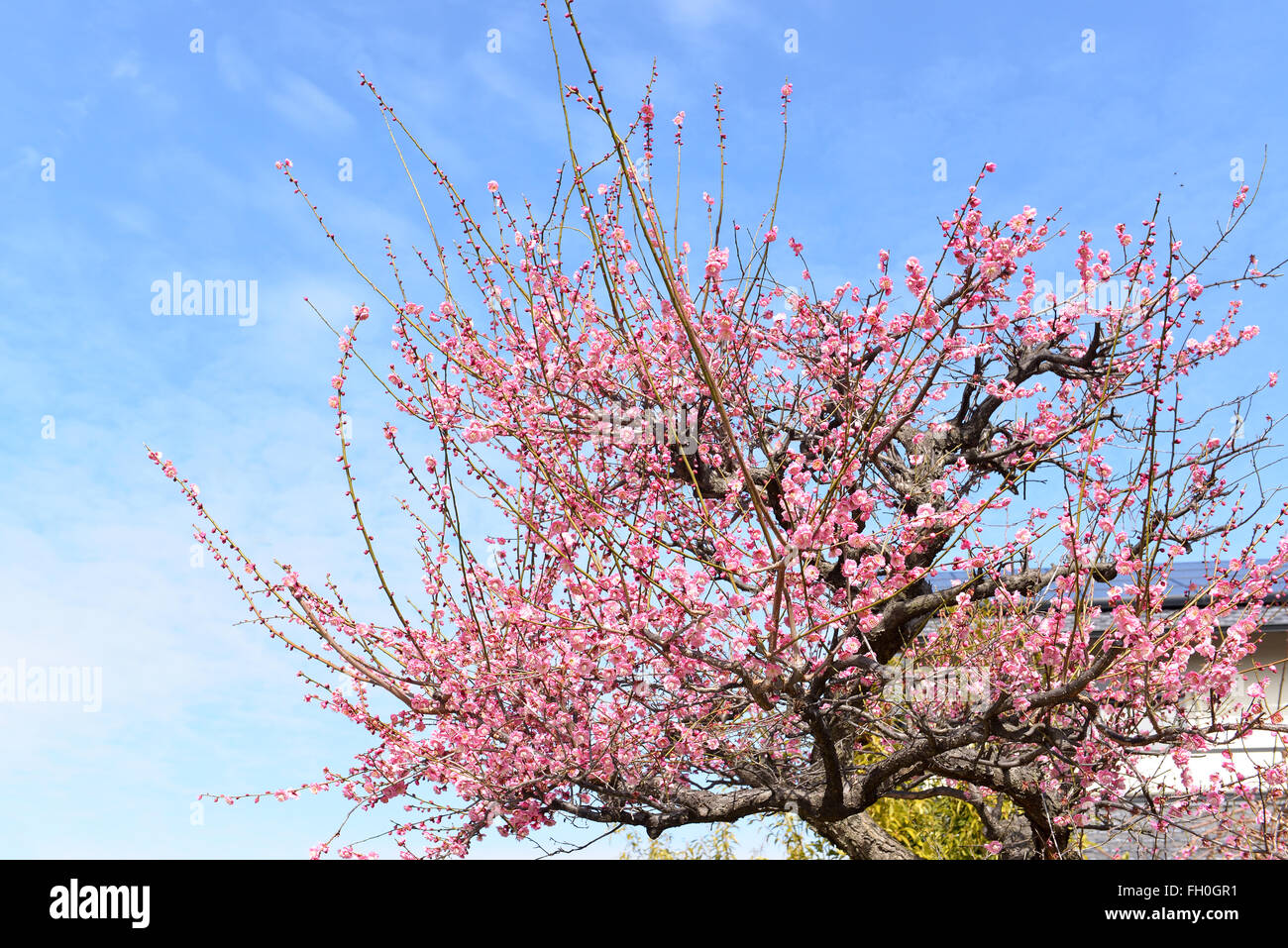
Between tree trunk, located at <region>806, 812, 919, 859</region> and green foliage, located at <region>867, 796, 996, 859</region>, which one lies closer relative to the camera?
tree trunk, located at <region>806, 812, 919, 859</region>

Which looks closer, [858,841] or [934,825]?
[858,841]

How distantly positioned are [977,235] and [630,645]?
10.2ft

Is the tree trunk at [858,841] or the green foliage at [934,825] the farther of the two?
the green foliage at [934,825]

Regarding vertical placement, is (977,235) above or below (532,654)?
above
